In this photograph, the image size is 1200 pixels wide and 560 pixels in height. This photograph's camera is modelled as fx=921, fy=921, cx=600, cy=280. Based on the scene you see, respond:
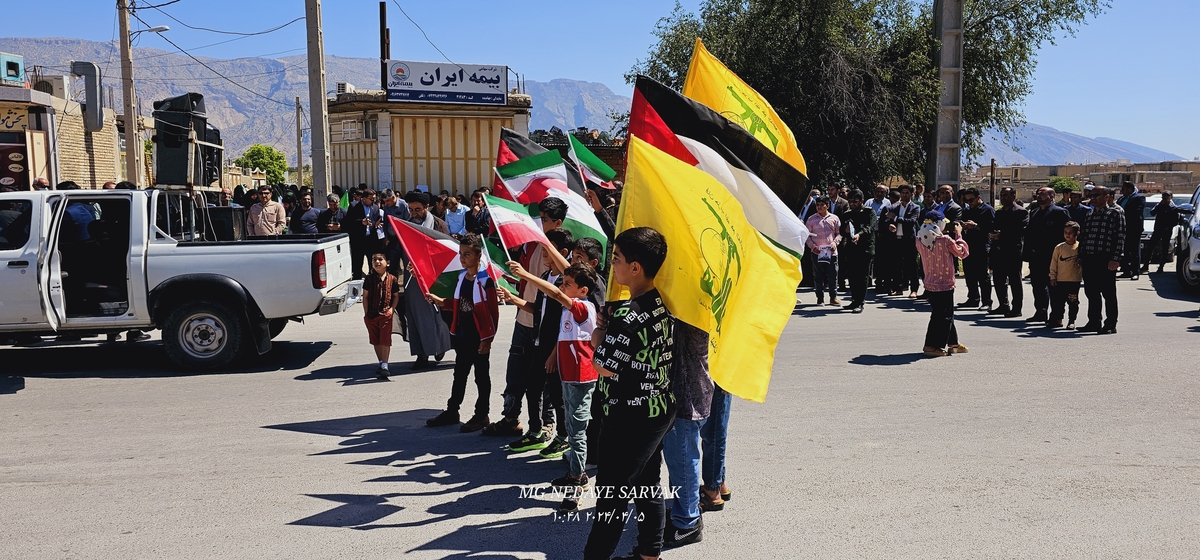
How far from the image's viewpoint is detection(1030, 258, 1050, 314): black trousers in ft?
41.0

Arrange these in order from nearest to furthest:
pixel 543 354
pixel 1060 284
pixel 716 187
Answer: pixel 716 187, pixel 543 354, pixel 1060 284

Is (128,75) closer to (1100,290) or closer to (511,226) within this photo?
(511,226)

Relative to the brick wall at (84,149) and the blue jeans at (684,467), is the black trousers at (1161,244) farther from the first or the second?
the brick wall at (84,149)

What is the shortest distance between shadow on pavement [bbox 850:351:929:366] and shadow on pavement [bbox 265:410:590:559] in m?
4.48

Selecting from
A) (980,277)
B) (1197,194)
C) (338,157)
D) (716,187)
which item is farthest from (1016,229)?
(338,157)

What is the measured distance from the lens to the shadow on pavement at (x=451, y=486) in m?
5.00

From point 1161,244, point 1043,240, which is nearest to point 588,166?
point 1043,240

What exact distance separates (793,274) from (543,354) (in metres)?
2.32

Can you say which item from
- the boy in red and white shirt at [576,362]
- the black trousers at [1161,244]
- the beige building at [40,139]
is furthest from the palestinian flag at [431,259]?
the beige building at [40,139]

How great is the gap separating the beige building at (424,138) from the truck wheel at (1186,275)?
18.3m

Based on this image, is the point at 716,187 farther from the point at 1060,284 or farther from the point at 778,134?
the point at 1060,284

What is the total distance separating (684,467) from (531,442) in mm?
2205

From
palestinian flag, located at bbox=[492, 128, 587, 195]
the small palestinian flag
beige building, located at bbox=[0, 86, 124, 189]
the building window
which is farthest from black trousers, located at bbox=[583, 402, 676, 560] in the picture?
the building window

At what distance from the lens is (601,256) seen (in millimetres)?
5605
